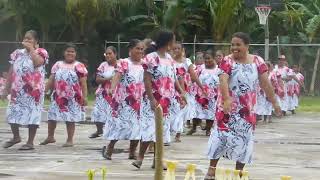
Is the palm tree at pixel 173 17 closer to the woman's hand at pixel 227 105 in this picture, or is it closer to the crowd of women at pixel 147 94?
the crowd of women at pixel 147 94

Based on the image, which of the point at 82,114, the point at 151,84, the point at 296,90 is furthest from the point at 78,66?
the point at 296,90

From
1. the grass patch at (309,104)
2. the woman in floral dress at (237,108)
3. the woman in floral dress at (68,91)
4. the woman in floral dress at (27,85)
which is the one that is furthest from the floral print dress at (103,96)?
the grass patch at (309,104)

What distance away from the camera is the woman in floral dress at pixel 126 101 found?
34.5ft

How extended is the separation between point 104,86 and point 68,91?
144 cm

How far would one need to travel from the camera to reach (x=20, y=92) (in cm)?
1145

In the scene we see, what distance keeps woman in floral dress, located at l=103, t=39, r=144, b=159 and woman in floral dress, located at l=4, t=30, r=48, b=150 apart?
4.57 feet

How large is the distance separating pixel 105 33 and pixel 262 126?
52.2 feet

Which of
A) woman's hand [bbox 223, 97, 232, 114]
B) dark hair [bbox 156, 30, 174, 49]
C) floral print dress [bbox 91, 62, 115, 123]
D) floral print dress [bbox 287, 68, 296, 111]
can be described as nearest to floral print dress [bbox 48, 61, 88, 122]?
floral print dress [bbox 91, 62, 115, 123]

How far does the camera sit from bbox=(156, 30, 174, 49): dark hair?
9.31 m

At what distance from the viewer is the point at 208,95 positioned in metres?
15.2

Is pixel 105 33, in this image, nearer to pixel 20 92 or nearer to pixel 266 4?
pixel 266 4

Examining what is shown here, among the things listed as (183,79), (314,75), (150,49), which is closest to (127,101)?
(150,49)

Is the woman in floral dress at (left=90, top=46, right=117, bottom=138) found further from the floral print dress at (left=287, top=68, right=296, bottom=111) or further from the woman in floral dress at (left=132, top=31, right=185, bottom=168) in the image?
the floral print dress at (left=287, top=68, right=296, bottom=111)

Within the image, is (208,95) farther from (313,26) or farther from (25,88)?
(313,26)
